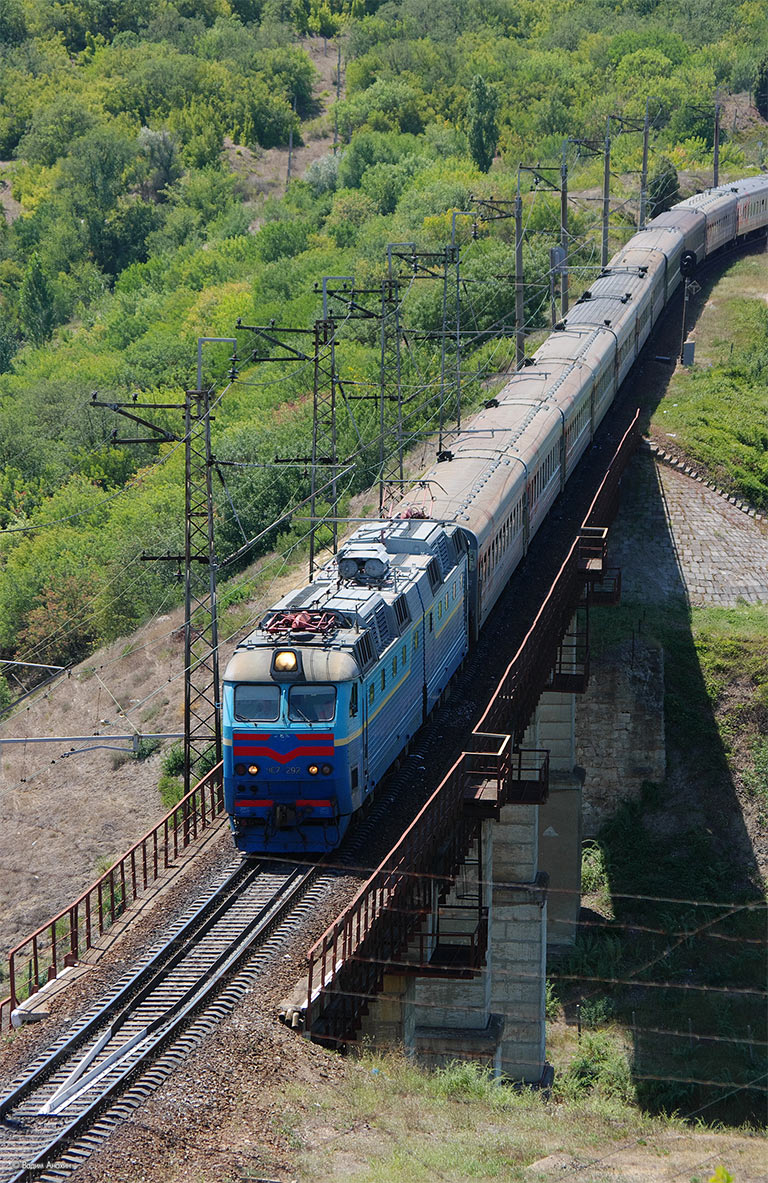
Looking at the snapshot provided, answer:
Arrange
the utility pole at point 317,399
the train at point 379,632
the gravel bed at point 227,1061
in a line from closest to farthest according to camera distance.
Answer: the gravel bed at point 227,1061 < the train at point 379,632 < the utility pole at point 317,399

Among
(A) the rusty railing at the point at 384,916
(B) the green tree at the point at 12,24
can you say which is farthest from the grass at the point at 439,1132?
(B) the green tree at the point at 12,24

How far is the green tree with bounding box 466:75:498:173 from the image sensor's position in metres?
113

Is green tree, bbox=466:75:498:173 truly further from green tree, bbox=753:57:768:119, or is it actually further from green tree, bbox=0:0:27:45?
green tree, bbox=0:0:27:45

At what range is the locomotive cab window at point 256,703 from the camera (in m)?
25.8

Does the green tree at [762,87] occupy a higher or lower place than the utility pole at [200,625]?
higher

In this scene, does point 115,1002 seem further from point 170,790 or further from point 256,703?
point 170,790

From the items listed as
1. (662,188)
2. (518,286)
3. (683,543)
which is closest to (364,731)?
(683,543)

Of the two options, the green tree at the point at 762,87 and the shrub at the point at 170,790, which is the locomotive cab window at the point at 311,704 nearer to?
the shrub at the point at 170,790

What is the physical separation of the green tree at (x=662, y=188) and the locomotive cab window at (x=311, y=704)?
73.3 m

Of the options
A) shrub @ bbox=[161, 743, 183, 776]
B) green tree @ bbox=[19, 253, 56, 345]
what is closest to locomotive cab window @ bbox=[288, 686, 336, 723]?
shrub @ bbox=[161, 743, 183, 776]

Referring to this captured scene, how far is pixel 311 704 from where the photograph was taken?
25.6m

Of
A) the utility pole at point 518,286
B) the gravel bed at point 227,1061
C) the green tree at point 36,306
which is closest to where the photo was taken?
the gravel bed at point 227,1061

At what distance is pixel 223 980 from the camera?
2247 centimetres

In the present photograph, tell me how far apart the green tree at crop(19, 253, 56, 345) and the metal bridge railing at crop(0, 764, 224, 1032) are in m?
82.1
